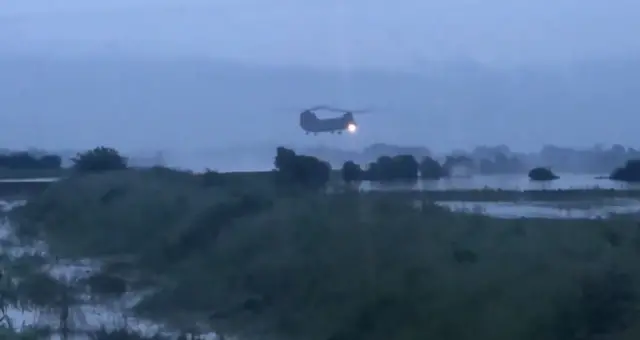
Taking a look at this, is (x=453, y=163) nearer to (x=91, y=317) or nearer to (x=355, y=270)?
(x=355, y=270)

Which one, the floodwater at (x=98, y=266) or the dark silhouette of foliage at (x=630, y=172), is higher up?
the dark silhouette of foliage at (x=630, y=172)

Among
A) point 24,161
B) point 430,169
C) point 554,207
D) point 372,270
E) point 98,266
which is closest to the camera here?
point 372,270

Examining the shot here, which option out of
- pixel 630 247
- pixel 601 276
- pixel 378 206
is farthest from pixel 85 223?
pixel 601 276

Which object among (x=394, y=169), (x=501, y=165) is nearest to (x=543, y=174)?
(x=501, y=165)

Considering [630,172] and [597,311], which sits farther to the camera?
[630,172]

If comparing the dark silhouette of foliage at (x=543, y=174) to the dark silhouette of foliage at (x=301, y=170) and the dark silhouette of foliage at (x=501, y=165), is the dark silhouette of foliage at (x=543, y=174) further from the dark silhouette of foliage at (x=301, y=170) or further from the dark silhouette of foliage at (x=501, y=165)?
the dark silhouette of foliage at (x=301, y=170)

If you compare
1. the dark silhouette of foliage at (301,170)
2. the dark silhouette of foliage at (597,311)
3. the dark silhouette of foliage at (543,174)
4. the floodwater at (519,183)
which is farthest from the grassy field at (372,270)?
the dark silhouette of foliage at (543,174)

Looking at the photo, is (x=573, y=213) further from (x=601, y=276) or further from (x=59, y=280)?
(x=601, y=276)

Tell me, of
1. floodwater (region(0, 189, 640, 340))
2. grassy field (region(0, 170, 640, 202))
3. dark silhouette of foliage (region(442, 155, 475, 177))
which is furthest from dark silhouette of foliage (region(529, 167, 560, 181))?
grassy field (region(0, 170, 640, 202))
